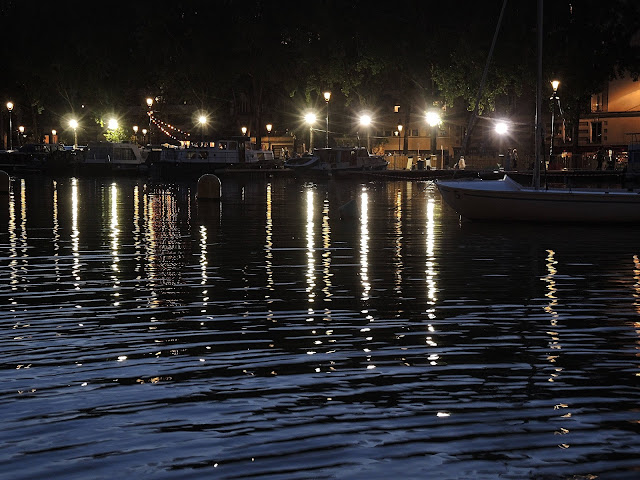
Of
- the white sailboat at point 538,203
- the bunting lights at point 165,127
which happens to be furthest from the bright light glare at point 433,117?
the white sailboat at point 538,203

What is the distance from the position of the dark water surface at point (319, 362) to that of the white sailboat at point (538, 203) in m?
7.41

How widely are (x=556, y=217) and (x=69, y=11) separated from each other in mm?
74858

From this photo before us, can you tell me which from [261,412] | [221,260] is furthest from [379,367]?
[221,260]

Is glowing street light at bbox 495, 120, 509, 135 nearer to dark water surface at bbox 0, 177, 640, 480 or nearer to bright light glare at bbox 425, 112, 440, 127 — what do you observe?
bright light glare at bbox 425, 112, 440, 127

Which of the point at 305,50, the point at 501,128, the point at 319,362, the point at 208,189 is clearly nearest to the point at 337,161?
the point at 305,50

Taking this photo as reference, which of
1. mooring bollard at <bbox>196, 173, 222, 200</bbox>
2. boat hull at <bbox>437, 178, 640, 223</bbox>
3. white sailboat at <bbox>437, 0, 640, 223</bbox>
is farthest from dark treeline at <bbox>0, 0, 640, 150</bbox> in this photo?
boat hull at <bbox>437, 178, 640, 223</bbox>

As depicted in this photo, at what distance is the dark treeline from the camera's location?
79.1 m

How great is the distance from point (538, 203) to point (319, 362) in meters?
23.3

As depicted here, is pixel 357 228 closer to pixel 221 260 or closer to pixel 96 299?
pixel 221 260

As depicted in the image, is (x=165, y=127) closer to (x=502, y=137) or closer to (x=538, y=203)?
(x=502, y=137)

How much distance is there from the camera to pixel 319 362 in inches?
478

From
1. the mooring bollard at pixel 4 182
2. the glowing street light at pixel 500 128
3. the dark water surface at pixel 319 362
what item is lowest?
the dark water surface at pixel 319 362

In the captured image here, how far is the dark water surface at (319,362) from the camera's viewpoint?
852 centimetres

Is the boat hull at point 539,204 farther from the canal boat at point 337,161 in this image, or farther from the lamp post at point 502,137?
the canal boat at point 337,161
